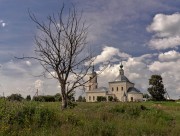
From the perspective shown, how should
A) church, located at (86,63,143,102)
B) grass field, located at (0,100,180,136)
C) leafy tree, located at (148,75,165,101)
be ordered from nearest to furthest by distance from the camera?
grass field, located at (0,100,180,136), leafy tree, located at (148,75,165,101), church, located at (86,63,143,102)

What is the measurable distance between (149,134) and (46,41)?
670 inches

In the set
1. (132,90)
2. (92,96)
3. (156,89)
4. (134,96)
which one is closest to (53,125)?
(156,89)

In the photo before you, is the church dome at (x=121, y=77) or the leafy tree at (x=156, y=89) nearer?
the leafy tree at (x=156, y=89)

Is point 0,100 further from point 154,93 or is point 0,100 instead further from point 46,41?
point 154,93

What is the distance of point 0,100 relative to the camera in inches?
449

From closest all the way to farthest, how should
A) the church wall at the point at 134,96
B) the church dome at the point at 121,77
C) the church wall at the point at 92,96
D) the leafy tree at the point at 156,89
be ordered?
the leafy tree at the point at 156,89 → the church wall at the point at 134,96 → the church dome at the point at 121,77 → the church wall at the point at 92,96

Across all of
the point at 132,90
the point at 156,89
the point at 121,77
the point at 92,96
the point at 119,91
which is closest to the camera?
the point at 156,89

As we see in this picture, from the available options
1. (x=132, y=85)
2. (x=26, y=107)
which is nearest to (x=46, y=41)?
(x=26, y=107)

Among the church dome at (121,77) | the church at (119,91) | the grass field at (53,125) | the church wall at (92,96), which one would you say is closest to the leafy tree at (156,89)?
the church at (119,91)

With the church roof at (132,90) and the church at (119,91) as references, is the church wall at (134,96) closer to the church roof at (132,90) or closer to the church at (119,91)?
the church at (119,91)

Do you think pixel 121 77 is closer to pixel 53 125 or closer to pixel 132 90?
pixel 132 90

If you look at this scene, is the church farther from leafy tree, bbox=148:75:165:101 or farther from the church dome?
leafy tree, bbox=148:75:165:101

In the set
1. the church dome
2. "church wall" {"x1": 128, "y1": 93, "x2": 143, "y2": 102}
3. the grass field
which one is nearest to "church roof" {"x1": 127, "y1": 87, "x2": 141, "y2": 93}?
"church wall" {"x1": 128, "y1": 93, "x2": 143, "y2": 102}

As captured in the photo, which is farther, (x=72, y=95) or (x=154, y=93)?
(x=154, y=93)
